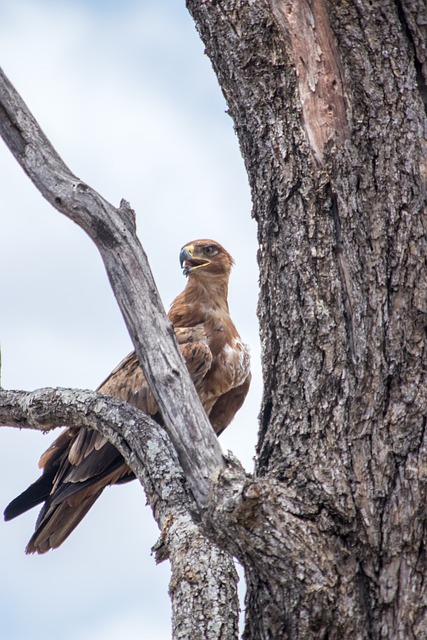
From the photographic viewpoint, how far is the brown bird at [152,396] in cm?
457

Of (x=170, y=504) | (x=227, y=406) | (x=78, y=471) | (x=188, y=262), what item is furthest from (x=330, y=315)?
(x=188, y=262)

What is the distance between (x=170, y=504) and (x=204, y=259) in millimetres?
3098

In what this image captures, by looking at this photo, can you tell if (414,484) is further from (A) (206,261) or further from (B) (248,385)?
(A) (206,261)

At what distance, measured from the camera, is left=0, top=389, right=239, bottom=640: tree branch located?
8.58 feet

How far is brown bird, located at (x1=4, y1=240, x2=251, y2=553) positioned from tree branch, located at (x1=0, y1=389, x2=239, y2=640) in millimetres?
1137

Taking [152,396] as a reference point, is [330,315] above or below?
below

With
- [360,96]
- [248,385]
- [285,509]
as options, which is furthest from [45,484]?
[360,96]

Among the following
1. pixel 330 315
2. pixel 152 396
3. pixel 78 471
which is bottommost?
pixel 330 315

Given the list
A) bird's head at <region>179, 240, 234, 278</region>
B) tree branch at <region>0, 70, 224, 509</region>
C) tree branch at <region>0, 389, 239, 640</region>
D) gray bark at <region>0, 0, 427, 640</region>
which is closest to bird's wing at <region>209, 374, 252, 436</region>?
bird's head at <region>179, 240, 234, 278</region>

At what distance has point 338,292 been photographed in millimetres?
2889

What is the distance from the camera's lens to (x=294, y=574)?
251 cm

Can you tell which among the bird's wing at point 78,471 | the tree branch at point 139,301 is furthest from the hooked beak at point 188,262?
the tree branch at point 139,301

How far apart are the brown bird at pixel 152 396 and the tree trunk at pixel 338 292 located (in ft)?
6.35

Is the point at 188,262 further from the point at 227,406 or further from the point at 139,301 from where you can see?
the point at 139,301
